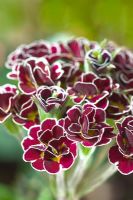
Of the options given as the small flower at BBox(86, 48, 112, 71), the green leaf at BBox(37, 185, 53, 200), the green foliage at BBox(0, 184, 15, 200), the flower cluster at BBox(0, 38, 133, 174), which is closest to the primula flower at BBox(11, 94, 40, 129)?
the flower cluster at BBox(0, 38, 133, 174)

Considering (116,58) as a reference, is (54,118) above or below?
below

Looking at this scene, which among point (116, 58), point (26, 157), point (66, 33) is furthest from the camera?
point (66, 33)

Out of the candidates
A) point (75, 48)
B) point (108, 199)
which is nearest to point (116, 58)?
point (75, 48)

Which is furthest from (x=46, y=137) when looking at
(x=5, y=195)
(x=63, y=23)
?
(x=63, y=23)

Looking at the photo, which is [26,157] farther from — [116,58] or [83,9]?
[83,9]

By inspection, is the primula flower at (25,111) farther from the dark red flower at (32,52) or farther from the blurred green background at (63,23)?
the blurred green background at (63,23)

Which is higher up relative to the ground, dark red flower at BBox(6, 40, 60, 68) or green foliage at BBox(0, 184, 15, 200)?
dark red flower at BBox(6, 40, 60, 68)

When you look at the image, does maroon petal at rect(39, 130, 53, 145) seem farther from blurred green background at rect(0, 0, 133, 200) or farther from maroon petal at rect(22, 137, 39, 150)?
blurred green background at rect(0, 0, 133, 200)
